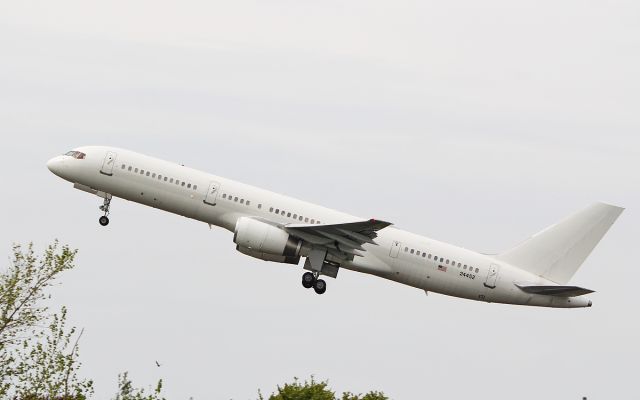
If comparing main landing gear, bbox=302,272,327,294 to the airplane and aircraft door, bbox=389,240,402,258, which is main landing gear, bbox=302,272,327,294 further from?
aircraft door, bbox=389,240,402,258

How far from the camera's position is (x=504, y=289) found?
204ft

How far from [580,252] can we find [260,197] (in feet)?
62.5

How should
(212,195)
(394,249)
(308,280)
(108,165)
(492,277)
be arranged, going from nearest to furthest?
(212,195)
(108,165)
(394,249)
(308,280)
(492,277)

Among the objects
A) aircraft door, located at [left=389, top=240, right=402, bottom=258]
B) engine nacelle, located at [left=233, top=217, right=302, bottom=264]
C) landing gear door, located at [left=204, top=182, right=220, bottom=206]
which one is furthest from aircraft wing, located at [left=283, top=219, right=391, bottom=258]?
landing gear door, located at [left=204, top=182, right=220, bottom=206]

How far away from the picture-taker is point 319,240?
58.9m

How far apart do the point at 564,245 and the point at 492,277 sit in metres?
5.47

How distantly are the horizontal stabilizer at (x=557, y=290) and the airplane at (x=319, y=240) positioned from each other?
2.1 inches

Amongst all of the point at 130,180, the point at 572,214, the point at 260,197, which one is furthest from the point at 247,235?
the point at 572,214

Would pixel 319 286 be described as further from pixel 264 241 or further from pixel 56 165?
pixel 56 165

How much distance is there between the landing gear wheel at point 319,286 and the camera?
200ft

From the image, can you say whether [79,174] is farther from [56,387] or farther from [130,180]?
[56,387]

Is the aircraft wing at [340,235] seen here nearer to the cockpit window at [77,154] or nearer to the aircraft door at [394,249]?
the aircraft door at [394,249]

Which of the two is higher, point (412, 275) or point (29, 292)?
point (412, 275)

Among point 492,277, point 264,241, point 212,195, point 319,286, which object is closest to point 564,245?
point 492,277
